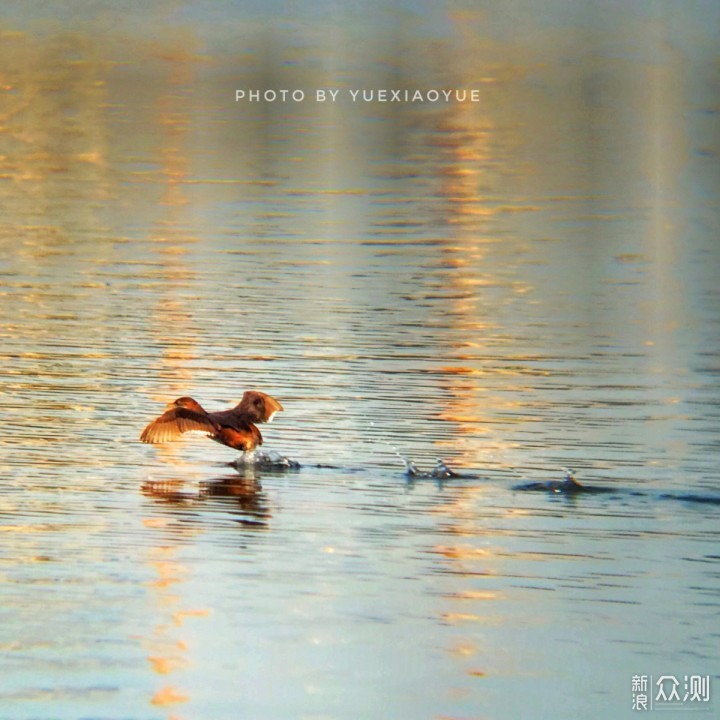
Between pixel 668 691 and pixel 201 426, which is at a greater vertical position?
pixel 201 426

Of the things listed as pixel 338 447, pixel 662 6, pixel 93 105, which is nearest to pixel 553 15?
pixel 662 6

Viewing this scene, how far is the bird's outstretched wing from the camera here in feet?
49.1

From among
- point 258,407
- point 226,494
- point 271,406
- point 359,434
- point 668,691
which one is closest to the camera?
point 668,691

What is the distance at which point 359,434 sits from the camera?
16.1m

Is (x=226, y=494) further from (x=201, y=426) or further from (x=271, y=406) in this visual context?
(x=271, y=406)

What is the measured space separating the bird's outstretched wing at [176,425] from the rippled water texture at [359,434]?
0.59 feet

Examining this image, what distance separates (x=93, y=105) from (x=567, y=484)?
52204 millimetres

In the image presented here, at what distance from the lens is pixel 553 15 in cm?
9375

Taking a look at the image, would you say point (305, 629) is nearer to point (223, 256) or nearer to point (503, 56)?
point (223, 256)

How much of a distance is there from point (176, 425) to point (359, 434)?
179 cm

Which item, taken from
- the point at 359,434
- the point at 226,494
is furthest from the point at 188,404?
the point at 359,434
